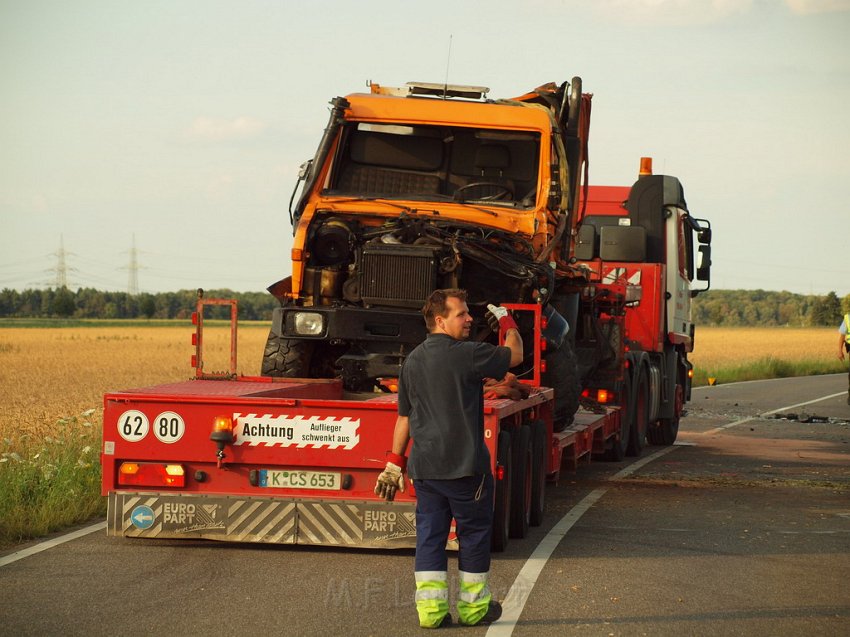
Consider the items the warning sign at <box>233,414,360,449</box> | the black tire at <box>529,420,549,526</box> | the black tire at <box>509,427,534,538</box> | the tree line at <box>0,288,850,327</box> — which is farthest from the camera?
the tree line at <box>0,288,850,327</box>

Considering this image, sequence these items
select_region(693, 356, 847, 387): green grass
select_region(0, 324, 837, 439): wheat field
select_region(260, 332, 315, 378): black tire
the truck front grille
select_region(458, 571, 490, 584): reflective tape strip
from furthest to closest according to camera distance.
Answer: select_region(693, 356, 847, 387): green grass, select_region(0, 324, 837, 439): wheat field, select_region(260, 332, 315, 378): black tire, the truck front grille, select_region(458, 571, 490, 584): reflective tape strip

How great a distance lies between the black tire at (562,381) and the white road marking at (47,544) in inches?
151

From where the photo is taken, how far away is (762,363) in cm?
4544

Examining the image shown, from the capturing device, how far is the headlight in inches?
448

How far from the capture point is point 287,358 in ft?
38.6

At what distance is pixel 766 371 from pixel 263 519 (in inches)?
1432

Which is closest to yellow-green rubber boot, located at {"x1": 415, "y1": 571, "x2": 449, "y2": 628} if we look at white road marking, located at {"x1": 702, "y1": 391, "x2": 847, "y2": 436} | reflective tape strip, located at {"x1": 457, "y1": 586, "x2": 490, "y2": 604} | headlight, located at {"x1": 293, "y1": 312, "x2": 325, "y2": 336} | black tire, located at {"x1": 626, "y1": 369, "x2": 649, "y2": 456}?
reflective tape strip, located at {"x1": 457, "y1": 586, "x2": 490, "y2": 604}

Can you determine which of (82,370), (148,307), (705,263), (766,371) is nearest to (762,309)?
(148,307)

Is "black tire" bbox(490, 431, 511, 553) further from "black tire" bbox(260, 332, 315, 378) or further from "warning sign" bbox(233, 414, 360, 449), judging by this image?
"black tire" bbox(260, 332, 315, 378)

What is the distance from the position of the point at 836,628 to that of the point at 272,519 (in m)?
3.56

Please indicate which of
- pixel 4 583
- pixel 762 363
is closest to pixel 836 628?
pixel 4 583

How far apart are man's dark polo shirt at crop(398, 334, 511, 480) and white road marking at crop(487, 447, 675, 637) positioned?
774 millimetres

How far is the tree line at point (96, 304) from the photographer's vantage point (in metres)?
129

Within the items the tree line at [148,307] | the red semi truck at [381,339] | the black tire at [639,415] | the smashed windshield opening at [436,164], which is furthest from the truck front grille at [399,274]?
the tree line at [148,307]
